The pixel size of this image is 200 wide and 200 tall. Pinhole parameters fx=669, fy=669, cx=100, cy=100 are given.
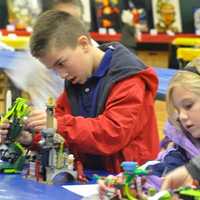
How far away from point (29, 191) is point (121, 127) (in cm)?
46

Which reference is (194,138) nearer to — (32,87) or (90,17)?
(32,87)

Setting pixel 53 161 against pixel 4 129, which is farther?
pixel 4 129

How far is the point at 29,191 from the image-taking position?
2.02 meters

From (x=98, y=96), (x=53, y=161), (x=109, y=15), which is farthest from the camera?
(x=109, y=15)

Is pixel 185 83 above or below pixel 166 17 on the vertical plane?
above

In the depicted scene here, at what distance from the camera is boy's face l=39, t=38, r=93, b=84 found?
236cm

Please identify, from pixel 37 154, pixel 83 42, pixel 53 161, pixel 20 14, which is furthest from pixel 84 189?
pixel 20 14

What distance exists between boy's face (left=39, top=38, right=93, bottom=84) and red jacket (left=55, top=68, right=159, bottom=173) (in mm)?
131

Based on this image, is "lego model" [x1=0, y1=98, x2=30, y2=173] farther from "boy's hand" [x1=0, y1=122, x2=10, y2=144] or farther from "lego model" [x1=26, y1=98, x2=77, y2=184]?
"lego model" [x1=26, y1=98, x2=77, y2=184]

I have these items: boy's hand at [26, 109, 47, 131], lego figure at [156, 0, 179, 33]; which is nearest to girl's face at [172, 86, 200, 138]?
boy's hand at [26, 109, 47, 131]

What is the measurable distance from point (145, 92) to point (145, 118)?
95 mm

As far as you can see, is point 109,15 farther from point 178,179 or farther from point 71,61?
point 178,179

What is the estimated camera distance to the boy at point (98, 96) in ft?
7.59

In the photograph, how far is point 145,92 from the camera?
2.45 metres
